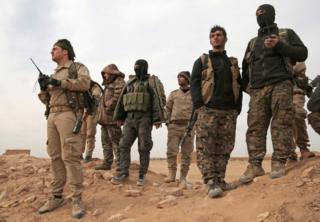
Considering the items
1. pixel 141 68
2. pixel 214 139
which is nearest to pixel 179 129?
pixel 141 68

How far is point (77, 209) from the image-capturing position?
5199 mm

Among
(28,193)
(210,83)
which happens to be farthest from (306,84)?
(28,193)

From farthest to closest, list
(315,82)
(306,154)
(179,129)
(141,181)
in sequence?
(179,129), (141,181), (306,154), (315,82)

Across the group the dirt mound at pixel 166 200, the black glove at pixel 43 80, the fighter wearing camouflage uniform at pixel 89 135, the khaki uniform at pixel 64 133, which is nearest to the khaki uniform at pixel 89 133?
the fighter wearing camouflage uniform at pixel 89 135

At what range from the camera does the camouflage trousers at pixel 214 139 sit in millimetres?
4875

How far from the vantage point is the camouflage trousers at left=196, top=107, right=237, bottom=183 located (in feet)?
Answer: 16.0

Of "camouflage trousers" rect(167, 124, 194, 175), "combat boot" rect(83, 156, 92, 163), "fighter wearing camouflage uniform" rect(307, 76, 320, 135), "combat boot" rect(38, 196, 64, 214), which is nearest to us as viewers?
"fighter wearing camouflage uniform" rect(307, 76, 320, 135)

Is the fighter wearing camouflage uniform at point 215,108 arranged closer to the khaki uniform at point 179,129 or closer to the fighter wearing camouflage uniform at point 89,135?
the khaki uniform at point 179,129

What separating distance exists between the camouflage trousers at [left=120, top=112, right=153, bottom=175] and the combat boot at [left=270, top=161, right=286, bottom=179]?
2455 millimetres

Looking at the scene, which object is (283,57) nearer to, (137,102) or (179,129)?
(137,102)

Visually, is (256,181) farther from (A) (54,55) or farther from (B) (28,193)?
(B) (28,193)

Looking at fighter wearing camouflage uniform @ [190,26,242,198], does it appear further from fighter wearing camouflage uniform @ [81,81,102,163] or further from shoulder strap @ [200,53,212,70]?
fighter wearing camouflage uniform @ [81,81,102,163]

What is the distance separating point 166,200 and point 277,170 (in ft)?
→ 5.23

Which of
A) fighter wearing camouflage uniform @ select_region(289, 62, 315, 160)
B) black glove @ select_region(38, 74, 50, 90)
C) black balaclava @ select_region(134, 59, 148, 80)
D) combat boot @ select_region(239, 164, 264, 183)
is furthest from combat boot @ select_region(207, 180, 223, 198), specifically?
black balaclava @ select_region(134, 59, 148, 80)
